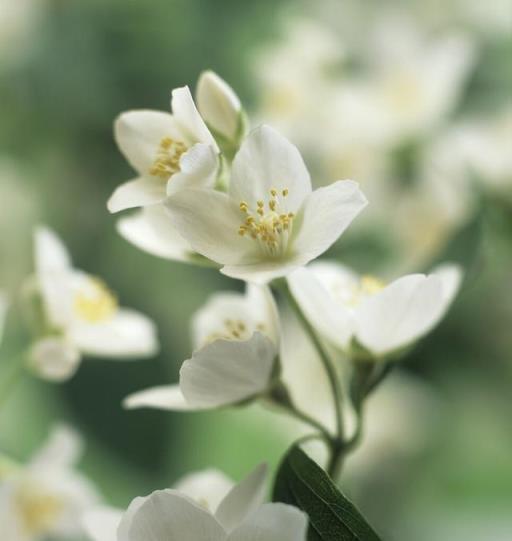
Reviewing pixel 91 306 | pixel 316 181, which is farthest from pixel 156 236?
pixel 316 181

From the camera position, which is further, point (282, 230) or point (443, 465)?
point (443, 465)

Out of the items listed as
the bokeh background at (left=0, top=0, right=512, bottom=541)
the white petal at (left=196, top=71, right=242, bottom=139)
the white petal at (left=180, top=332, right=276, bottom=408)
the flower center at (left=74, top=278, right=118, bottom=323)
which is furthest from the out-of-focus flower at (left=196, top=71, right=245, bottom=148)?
the bokeh background at (left=0, top=0, right=512, bottom=541)

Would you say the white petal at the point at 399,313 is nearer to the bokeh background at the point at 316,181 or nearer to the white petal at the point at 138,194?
the white petal at the point at 138,194

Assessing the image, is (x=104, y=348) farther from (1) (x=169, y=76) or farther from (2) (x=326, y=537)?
(1) (x=169, y=76)

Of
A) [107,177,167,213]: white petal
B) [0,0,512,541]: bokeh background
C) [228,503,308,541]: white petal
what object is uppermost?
[107,177,167,213]: white petal

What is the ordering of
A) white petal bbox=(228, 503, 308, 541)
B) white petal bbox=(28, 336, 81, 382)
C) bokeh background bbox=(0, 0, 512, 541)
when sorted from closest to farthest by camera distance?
white petal bbox=(228, 503, 308, 541) < white petal bbox=(28, 336, 81, 382) < bokeh background bbox=(0, 0, 512, 541)

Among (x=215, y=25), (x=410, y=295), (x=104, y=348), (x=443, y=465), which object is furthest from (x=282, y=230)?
(x=215, y=25)

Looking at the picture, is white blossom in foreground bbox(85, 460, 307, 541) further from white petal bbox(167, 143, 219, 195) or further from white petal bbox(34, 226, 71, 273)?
white petal bbox(34, 226, 71, 273)
